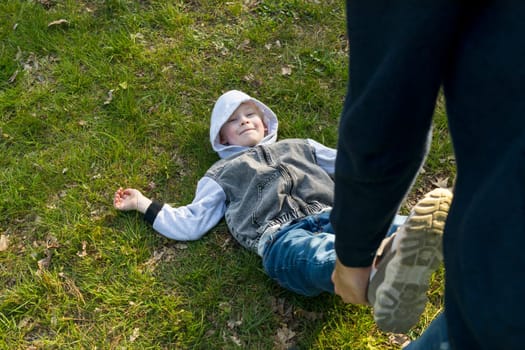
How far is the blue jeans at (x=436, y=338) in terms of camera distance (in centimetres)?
151

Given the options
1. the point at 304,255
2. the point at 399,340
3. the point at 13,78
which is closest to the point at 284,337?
the point at 304,255

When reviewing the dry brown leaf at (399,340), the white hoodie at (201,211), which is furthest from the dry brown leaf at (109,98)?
the dry brown leaf at (399,340)

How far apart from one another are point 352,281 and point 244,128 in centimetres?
237

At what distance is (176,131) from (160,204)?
2.69 ft

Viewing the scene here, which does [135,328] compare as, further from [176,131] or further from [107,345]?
[176,131]

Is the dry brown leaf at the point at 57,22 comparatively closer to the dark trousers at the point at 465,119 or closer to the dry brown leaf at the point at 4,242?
the dry brown leaf at the point at 4,242

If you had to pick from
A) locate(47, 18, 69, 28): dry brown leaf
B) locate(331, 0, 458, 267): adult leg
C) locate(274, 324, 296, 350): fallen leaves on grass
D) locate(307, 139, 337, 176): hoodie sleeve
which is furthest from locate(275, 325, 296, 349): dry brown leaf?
locate(47, 18, 69, 28): dry brown leaf

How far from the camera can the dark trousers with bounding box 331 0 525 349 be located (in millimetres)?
869

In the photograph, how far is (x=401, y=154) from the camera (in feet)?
3.77

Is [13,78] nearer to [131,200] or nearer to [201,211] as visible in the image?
[131,200]

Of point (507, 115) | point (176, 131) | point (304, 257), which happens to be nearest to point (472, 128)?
point (507, 115)

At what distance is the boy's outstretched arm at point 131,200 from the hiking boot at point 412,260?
87.3 inches

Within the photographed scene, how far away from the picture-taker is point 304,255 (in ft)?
9.52

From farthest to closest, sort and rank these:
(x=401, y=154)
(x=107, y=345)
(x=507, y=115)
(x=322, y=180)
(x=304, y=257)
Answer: (x=322, y=180) → (x=107, y=345) → (x=304, y=257) → (x=401, y=154) → (x=507, y=115)
